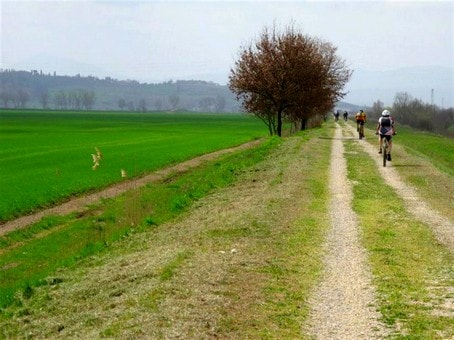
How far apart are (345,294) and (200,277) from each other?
230cm

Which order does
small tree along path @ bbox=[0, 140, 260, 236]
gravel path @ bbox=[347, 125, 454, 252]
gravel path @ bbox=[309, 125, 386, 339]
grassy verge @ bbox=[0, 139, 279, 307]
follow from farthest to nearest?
small tree along path @ bbox=[0, 140, 260, 236] < grassy verge @ bbox=[0, 139, 279, 307] < gravel path @ bbox=[347, 125, 454, 252] < gravel path @ bbox=[309, 125, 386, 339]

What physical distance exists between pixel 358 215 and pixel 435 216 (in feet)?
6.18

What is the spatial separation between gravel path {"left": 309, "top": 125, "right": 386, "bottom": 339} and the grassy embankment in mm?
246

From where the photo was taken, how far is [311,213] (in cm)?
1698

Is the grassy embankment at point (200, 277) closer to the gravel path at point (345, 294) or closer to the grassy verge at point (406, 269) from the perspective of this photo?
the gravel path at point (345, 294)

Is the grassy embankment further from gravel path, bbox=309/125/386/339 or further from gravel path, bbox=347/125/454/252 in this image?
gravel path, bbox=347/125/454/252

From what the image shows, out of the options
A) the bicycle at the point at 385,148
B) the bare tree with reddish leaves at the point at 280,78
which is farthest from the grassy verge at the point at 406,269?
the bare tree with reddish leaves at the point at 280,78

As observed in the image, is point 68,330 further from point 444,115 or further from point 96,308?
point 444,115

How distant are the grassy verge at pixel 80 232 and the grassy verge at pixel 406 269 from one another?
633cm

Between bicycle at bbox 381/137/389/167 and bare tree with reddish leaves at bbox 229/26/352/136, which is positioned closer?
bicycle at bbox 381/137/389/167

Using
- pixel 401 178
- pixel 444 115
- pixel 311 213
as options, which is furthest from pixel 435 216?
pixel 444 115

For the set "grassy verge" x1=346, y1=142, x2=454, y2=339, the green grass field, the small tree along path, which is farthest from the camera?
the green grass field

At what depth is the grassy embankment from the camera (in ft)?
29.3

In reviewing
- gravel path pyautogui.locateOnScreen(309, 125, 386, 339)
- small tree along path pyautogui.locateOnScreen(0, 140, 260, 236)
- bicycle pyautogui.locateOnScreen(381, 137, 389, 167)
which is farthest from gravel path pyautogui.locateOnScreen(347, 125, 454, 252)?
small tree along path pyautogui.locateOnScreen(0, 140, 260, 236)
